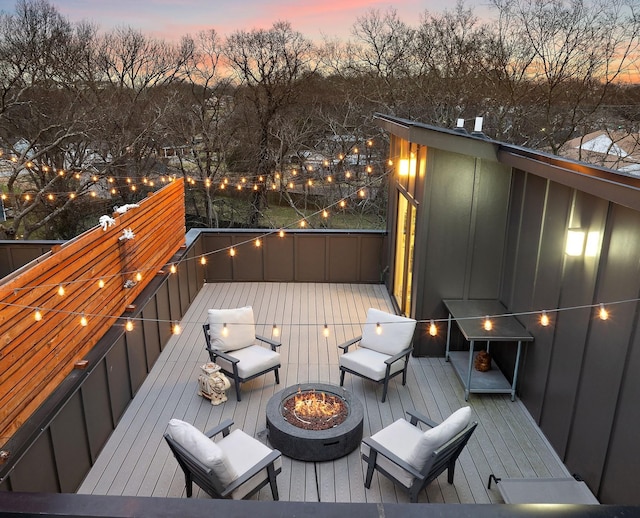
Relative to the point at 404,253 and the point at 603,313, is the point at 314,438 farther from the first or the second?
the point at 404,253

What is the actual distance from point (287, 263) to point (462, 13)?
9.59 meters

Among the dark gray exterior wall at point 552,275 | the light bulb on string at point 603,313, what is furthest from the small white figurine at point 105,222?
the light bulb on string at point 603,313

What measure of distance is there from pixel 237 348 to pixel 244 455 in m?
2.08

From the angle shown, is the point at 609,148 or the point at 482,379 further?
the point at 609,148

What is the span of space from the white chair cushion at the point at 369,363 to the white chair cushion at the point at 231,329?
1287 mm

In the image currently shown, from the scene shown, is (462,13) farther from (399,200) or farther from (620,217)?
(620,217)

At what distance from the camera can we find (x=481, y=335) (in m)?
5.67

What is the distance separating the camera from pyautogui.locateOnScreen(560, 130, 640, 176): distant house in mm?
13062

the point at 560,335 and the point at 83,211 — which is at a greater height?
the point at 560,335

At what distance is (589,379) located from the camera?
14.3ft

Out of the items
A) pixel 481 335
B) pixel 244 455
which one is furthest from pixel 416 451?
pixel 481 335

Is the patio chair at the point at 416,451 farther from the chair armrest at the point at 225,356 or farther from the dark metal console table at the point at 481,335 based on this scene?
the chair armrest at the point at 225,356

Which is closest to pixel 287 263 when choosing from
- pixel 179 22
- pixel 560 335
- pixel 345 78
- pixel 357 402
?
pixel 357 402

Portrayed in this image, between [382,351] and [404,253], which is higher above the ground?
[404,253]
